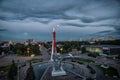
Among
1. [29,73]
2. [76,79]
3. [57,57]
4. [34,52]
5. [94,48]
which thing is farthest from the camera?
[94,48]

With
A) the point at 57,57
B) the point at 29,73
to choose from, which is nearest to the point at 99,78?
the point at 57,57

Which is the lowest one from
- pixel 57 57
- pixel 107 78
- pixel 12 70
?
pixel 107 78

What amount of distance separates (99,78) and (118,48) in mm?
16544

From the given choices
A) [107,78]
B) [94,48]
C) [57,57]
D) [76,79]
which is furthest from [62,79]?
[94,48]

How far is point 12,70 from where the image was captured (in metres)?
11.0

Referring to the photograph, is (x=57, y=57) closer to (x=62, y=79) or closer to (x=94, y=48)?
(x=62, y=79)

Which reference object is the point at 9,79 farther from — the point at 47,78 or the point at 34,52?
the point at 34,52

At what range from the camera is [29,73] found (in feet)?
30.3

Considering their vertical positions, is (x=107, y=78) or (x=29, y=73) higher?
(x=29, y=73)

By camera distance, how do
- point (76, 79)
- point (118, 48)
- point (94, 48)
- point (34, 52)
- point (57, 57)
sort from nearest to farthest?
point (76, 79) < point (57, 57) < point (118, 48) < point (34, 52) < point (94, 48)

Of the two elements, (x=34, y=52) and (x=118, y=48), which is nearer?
(x=118, y=48)

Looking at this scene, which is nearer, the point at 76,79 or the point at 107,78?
the point at 76,79

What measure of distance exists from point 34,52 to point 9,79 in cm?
1630

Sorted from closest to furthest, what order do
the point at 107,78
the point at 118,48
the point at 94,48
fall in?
the point at 107,78, the point at 118,48, the point at 94,48
